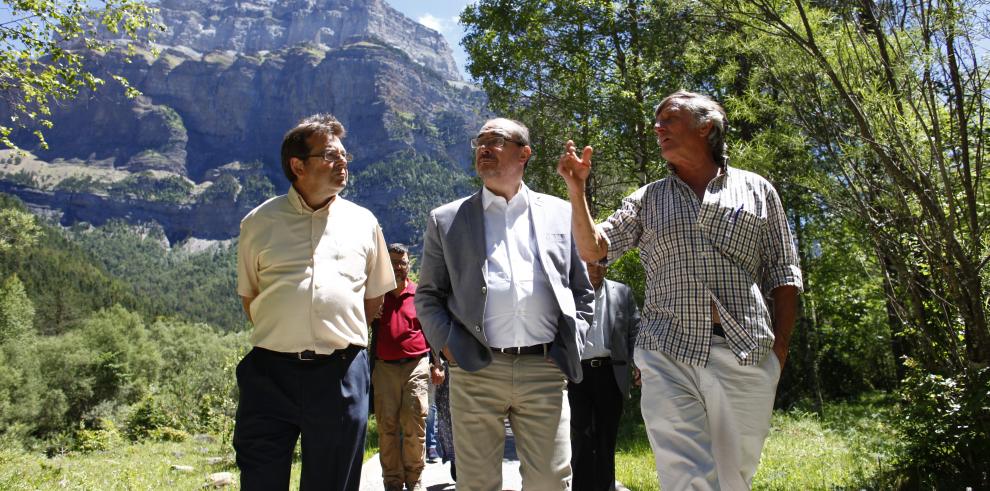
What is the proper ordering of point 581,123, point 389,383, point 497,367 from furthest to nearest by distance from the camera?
point 581,123, point 389,383, point 497,367

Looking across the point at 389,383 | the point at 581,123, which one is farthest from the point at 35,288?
the point at 389,383

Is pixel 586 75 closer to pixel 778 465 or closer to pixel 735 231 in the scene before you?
pixel 778 465

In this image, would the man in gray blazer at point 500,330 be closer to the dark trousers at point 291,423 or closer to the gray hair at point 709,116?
the dark trousers at point 291,423

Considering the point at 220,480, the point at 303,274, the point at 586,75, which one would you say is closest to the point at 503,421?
the point at 303,274

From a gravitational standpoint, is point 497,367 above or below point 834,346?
above

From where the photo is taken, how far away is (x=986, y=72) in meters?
4.71

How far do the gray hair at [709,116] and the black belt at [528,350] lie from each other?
3.91 feet

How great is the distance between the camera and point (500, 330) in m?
3.40

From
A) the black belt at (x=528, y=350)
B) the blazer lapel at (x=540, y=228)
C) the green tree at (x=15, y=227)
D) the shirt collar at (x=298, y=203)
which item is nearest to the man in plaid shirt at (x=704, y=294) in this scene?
the blazer lapel at (x=540, y=228)

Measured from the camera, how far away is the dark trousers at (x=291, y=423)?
328 centimetres

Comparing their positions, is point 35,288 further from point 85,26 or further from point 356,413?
point 356,413

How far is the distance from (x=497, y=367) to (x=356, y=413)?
71cm

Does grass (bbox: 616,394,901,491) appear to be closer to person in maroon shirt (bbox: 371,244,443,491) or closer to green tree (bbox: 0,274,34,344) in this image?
person in maroon shirt (bbox: 371,244,443,491)

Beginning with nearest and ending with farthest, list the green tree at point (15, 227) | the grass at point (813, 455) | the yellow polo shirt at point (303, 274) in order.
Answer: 1. the yellow polo shirt at point (303, 274)
2. the grass at point (813, 455)
3. the green tree at point (15, 227)
